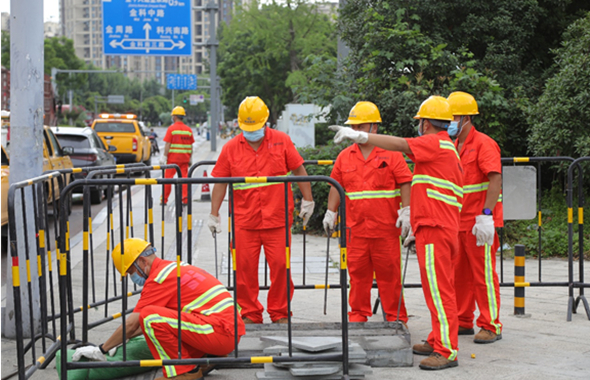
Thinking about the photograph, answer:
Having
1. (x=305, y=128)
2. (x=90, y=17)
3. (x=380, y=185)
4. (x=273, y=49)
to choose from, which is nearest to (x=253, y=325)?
(x=380, y=185)

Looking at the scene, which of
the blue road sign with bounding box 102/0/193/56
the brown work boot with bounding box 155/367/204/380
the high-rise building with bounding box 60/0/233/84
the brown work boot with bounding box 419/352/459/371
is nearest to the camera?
the brown work boot with bounding box 155/367/204/380

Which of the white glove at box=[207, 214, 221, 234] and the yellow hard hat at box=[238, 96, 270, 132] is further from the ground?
the yellow hard hat at box=[238, 96, 270, 132]

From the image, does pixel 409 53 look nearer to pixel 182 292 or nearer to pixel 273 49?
pixel 182 292

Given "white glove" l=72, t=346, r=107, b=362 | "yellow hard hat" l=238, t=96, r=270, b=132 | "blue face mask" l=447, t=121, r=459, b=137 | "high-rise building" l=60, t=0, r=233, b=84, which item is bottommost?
"white glove" l=72, t=346, r=107, b=362

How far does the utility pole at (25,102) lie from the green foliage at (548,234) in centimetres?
620

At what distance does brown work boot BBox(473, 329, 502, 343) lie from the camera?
231 inches

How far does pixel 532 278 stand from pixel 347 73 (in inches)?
245

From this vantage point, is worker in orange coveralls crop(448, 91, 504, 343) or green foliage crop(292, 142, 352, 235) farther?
green foliage crop(292, 142, 352, 235)

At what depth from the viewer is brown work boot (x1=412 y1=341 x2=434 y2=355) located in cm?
550

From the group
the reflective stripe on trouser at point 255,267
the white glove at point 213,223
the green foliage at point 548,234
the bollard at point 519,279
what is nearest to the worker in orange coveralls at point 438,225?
the reflective stripe on trouser at point 255,267

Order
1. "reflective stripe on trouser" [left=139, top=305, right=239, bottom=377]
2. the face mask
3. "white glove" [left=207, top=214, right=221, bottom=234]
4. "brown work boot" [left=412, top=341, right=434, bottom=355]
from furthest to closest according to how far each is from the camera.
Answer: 1. "white glove" [left=207, top=214, right=221, bottom=234]
2. "brown work boot" [left=412, top=341, right=434, bottom=355]
3. the face mask
4. "reflective stripe on trouser" [left=139, top=305, right=239, bottom=377]

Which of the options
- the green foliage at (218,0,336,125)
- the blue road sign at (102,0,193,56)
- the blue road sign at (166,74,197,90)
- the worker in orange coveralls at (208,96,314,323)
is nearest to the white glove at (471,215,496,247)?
the worker in orange coveralls at (208,96,314,323)

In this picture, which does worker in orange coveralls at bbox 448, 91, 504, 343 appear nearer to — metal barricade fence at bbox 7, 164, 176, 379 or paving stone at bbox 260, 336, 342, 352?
paving stone at bbox 260, 336, 342, 352

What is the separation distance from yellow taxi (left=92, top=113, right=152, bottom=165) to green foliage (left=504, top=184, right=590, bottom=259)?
17.0 metres
